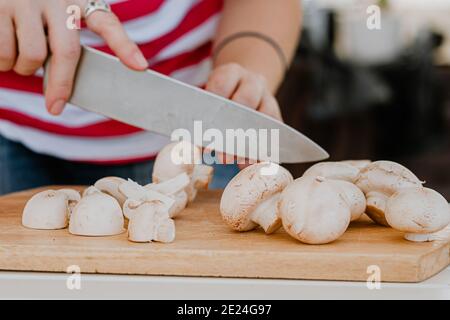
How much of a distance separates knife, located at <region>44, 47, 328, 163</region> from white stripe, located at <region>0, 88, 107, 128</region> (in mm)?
228

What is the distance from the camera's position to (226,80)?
4.29 feet

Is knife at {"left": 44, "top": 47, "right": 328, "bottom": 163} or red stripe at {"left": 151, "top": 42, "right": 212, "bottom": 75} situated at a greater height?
red stripe at {"left": 151, "top": 42, "right": 212, "bottom": 75}

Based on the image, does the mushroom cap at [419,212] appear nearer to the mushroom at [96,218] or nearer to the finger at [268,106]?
the mushroom at [96,218]

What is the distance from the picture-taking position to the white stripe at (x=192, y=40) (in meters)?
1.44

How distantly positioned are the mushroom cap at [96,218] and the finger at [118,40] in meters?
0.27

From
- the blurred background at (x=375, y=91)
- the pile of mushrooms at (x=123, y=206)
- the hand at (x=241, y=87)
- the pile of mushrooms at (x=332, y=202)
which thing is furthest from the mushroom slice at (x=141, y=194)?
the blurred background at (x=375, y=91)

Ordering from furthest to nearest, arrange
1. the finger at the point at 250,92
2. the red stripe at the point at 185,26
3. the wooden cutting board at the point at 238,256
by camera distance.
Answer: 1. the red stripe at the point at 185,26
2. the finger at the point at 250,92
3. the wooden cutting board at the point at 238,256

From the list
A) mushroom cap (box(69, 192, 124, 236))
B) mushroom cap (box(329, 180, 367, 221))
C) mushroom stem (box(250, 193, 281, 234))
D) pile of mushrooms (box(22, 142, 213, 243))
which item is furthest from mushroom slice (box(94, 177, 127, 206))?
mushroom cap (box(329, 180, 367, 221))

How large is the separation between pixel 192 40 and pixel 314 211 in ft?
2.39

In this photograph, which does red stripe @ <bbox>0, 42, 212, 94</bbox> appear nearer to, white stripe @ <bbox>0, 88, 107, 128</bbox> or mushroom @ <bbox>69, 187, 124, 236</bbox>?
white stripe @ <bbox>0, 88, 107, 128</bbox>

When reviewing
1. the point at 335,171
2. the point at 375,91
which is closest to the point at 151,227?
the point at 335,171

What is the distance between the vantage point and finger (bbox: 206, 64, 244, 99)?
1310mm

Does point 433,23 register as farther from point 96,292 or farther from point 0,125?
point 96,292

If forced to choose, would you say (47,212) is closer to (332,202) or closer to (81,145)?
(332,202)
